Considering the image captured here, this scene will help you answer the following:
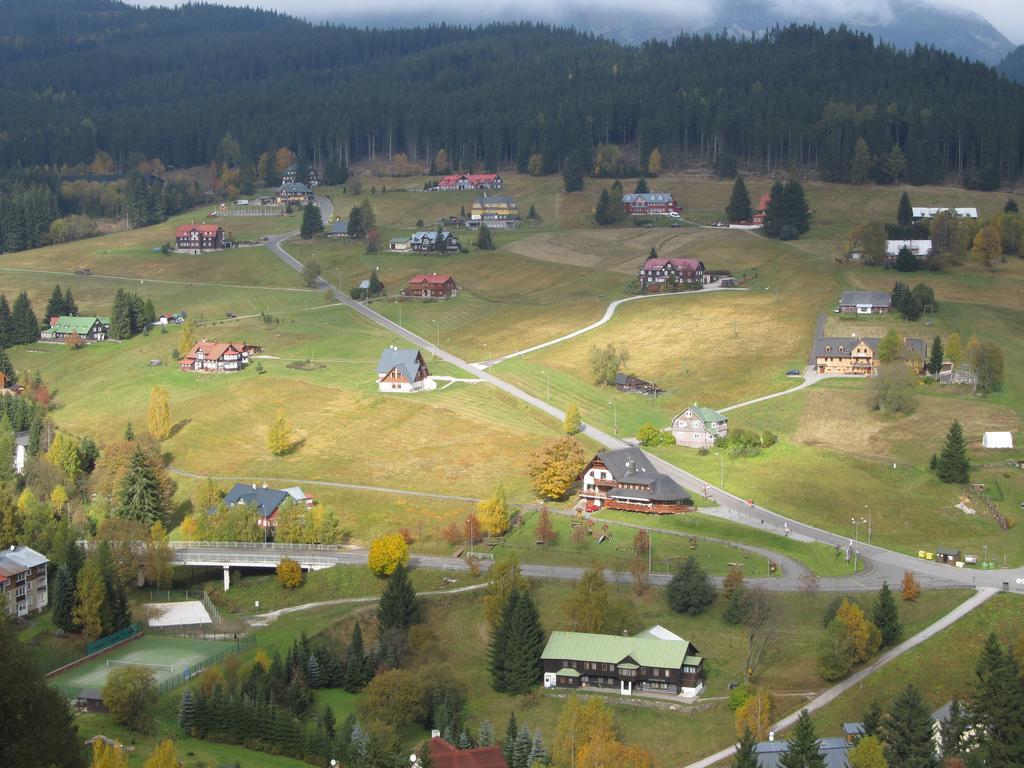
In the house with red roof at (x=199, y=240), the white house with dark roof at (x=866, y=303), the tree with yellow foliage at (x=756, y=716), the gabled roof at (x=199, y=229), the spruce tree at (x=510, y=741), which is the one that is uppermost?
the white house with dark roof at (x=866, y=303)

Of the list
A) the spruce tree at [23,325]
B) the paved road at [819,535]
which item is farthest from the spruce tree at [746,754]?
the spruce tree at [23,325]

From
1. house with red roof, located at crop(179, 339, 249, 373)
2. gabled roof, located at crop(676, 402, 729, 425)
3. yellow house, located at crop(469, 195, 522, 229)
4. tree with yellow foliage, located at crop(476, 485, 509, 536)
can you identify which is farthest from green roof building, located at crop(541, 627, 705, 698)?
yellow house, located at crop(469, 195, 522, 229)

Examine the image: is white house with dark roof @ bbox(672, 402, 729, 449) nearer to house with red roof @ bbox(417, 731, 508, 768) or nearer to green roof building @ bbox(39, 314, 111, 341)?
house with red roof @ bbox(417, 731, 508, 768)

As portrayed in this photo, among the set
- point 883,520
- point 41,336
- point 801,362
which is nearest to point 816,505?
point 883,520

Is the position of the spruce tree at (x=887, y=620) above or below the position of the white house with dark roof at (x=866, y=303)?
below

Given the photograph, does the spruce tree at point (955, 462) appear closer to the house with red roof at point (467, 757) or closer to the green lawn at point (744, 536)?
the green lawn at point (744, 536)

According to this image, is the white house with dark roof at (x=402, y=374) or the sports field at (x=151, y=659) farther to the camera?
the white house with dark roof at (x=402, y=374)

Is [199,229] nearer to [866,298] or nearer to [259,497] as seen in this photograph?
[866,298]

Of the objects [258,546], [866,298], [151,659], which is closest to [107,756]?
[151,659]
